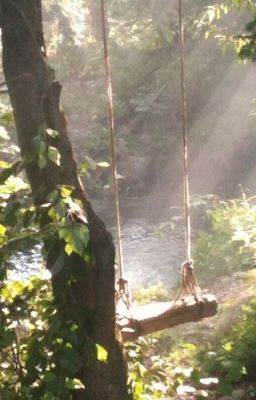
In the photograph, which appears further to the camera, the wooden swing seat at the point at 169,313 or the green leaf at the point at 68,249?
the wooden swing seat at the point at 169,313

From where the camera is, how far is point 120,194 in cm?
1316

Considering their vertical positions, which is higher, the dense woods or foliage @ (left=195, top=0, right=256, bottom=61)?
foliage @ (left=195, top=0, right=256, bottom=61)

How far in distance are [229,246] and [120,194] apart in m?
6.27

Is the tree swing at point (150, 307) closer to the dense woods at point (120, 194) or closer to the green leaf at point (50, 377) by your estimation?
the dense woods at point (120, 194)

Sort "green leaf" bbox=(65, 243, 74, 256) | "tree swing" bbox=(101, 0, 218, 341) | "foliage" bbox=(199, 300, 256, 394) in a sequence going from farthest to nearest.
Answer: "foliage" bbox=(199, 300, 256, 394), "tree swing" bbox=(101, 0, 218, 341), "green leaf" bbox=(65, 243, 74, 256)

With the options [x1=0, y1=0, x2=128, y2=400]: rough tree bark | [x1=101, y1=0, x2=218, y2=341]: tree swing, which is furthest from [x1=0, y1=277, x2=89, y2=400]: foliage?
[x1=101, y1=0, x2=218, y2=341]: tree swing

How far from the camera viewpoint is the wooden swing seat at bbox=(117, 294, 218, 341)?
2719mm

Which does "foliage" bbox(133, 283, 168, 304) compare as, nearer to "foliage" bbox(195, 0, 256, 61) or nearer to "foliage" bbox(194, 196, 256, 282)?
"foliage" bbox(194, 196, 256, 282)

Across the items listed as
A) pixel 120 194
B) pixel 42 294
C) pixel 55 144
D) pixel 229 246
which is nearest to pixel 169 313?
pixel 42 294

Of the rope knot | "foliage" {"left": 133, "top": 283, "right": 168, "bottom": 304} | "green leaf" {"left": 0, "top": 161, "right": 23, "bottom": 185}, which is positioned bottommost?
"foliage" {"left": 133, "top": 283, "right": 168, "bottom": 304}

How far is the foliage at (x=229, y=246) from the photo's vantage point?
21.7ft

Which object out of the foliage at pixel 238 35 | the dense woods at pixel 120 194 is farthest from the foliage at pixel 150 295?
the foliage at pixel 238 35

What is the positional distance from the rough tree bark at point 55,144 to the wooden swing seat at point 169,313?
0.41 meters

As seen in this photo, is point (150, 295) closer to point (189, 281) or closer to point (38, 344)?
point (189, 281)
